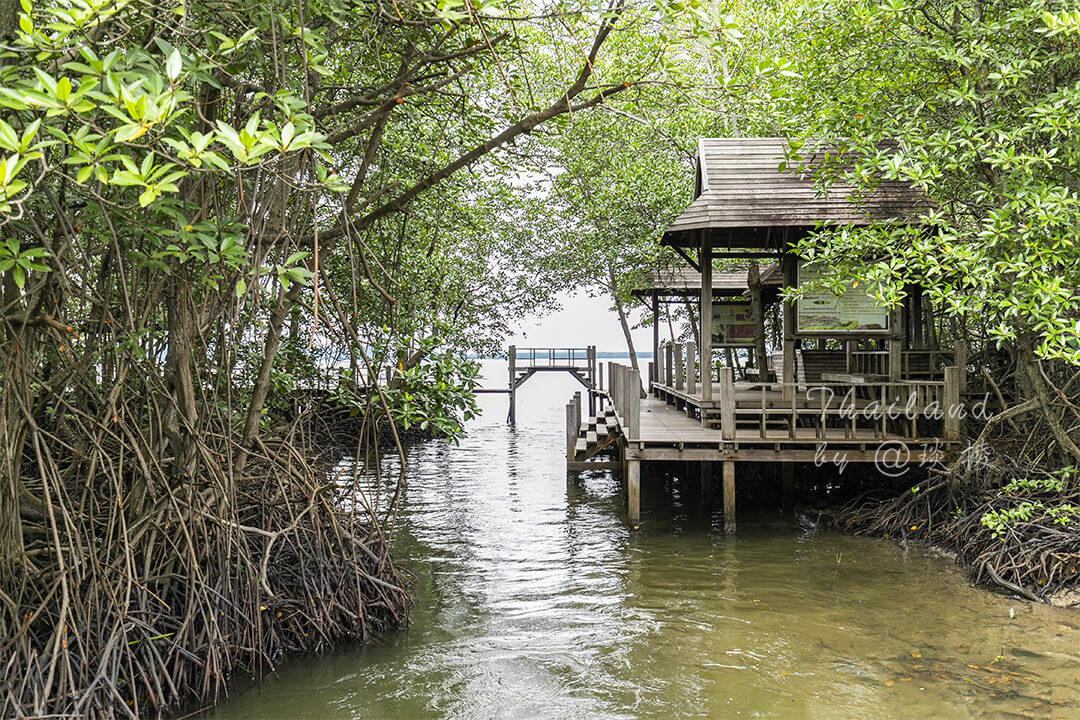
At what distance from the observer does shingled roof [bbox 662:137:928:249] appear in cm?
1059

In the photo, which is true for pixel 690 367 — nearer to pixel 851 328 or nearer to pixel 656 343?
pixel 851 328

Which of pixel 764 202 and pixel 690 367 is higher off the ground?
pixel 764 202

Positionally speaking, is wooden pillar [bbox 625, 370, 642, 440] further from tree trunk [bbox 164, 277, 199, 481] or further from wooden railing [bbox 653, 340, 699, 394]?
tree trunk [bbox 164, 277, 199, 481]

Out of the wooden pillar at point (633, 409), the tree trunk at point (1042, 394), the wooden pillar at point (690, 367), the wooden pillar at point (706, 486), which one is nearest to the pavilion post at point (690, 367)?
the wooden pillar at point (690, 367)

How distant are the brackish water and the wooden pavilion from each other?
1150mm

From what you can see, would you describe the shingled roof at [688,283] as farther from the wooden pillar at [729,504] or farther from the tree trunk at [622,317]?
the wooden pillar at [729,504]

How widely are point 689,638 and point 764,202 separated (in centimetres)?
612

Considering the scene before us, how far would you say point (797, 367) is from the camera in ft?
A: 43.7

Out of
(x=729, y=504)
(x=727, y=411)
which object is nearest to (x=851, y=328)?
(x=727, y=411)

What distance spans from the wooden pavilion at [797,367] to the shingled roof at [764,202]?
2 cm

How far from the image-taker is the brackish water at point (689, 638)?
18.5 feet

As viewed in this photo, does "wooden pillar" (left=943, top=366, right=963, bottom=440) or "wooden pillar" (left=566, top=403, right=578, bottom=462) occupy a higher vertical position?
"wooden pillar" (left=943, top=366, right=963, bottom=440)

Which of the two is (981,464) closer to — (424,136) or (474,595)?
(474,595)

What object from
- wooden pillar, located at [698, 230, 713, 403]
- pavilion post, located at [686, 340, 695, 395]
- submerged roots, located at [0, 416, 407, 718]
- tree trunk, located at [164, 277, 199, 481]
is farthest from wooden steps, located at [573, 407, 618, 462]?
tree trunk, located at [164, 277, 199, 481]
